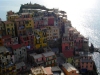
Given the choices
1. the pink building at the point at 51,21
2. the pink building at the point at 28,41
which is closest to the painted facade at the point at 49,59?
the pink building at the point at 28,41

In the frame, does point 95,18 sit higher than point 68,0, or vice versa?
point 68,0

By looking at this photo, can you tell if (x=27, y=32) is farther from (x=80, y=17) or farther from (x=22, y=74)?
(x=80, y=17)

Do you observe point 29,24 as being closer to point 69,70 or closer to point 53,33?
point 53,33

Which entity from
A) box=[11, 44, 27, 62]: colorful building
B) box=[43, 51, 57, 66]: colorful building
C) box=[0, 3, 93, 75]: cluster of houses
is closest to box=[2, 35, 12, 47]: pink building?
box=[0, 3, 93, 75]: cluster of houses

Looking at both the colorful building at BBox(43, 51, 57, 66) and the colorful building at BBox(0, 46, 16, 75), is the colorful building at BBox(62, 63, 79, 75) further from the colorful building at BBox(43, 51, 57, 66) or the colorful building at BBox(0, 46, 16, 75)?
the colorful building at BBox(0, 46, 16, 75)

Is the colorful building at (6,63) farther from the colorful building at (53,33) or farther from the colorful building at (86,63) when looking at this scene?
Result: the colorful building at (86,63)

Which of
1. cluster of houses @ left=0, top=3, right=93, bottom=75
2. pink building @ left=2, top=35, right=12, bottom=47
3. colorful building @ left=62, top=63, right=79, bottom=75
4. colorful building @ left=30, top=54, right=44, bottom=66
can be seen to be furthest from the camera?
pink building @ left=2, top=35, right=12, bottom=47

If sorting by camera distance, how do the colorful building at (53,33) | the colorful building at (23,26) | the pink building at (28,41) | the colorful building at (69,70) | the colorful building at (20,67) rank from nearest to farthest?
the colorful building at (69,70) < the colorful building at (20,67) < the pink building at (28,41) < the colorful building at (23,26) < the colorful building at (53,33)

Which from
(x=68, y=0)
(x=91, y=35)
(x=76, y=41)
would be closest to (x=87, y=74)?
(x=76, y=41)
